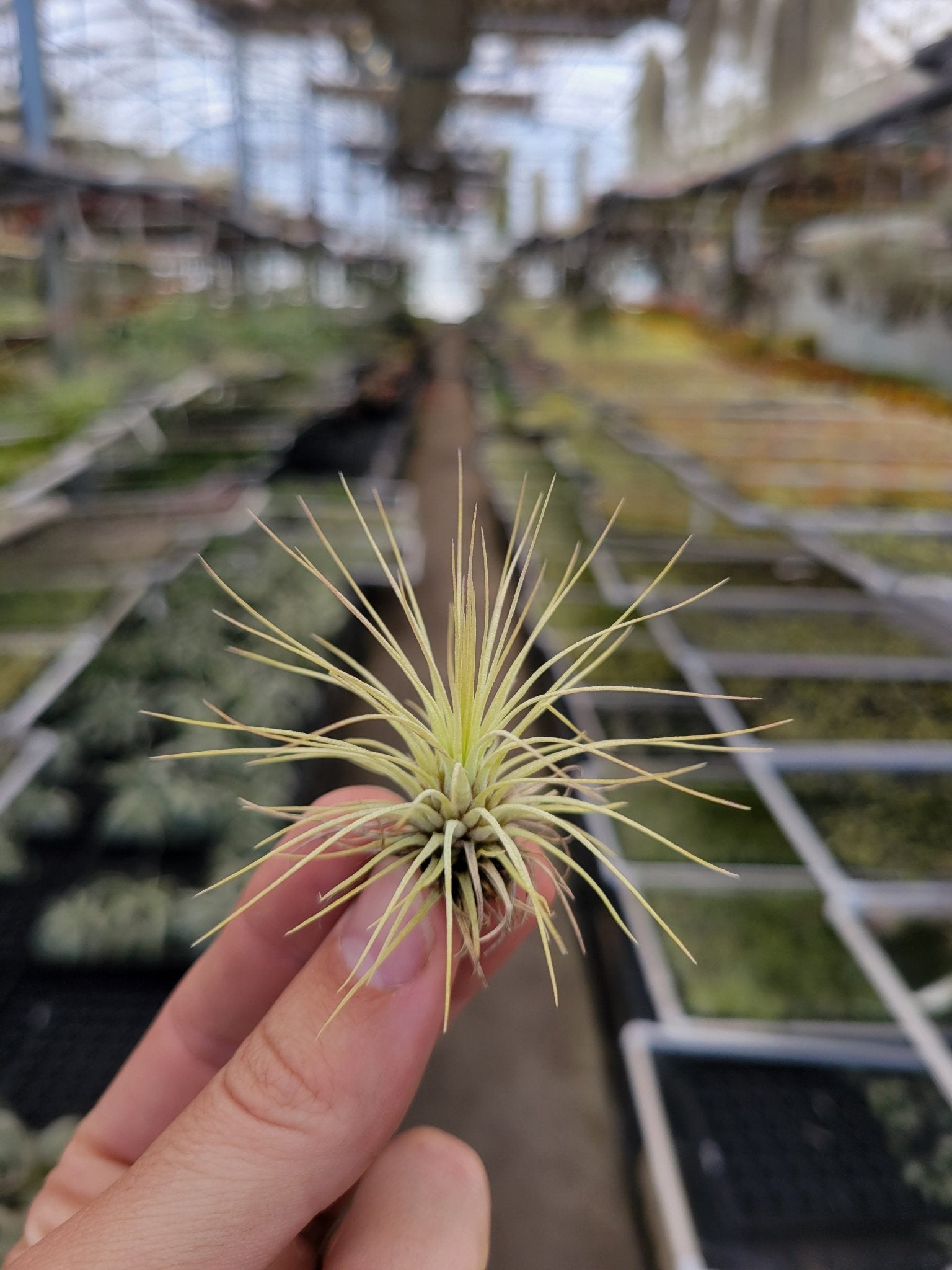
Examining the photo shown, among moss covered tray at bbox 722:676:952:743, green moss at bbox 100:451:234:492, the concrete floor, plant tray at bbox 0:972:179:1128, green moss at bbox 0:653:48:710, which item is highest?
green moss at bbox 100:451:234:492

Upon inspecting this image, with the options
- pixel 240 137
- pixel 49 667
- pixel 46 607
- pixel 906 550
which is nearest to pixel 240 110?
pixel 240 137

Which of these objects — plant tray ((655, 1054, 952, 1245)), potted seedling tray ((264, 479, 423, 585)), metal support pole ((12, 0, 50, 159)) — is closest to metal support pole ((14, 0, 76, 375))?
metal support pole ((12, 0, 50, 159))

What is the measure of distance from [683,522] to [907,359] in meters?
1.83

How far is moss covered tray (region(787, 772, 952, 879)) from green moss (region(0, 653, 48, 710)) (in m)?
2.26

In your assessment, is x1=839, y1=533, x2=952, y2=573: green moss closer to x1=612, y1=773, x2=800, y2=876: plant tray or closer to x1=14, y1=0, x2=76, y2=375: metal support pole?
x1=612, y1=773, x2=800, y2=876: plant tray

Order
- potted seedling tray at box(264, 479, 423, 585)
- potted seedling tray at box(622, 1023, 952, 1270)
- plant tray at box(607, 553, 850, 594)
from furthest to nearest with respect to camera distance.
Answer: potted seedling tray at box(264, 479, 423, 585), plant tray at box(607, 553, 850, 594), potted seedling tray at box(622, 1023, 952, 1270)

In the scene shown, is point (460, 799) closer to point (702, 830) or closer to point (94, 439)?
point (702, 830)

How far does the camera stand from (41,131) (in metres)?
3.18

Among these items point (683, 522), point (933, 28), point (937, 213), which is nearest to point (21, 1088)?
point (683, 522)

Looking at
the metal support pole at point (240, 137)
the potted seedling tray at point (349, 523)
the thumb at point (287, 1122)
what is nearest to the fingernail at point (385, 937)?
the thumb at point (287, 1122)

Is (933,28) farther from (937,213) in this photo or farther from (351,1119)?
(351,1119)

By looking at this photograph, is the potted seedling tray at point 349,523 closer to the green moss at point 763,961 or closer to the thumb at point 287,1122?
the green moss at point 763,961

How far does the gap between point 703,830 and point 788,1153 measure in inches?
34.5

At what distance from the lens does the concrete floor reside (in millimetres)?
1451
